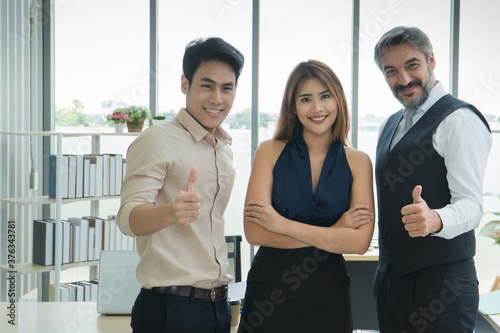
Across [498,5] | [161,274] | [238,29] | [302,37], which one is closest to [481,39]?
[498,5]

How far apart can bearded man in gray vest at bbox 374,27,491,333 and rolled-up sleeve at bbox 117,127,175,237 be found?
885 mm

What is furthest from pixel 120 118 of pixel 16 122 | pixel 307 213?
pixel 307 213

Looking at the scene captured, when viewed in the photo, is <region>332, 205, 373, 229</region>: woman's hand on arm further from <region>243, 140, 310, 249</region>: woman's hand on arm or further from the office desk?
the office desk

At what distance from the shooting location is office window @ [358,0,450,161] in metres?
5.04

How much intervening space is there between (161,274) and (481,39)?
4.57 meters

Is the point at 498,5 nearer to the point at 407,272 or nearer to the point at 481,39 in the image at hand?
the point at 481,39

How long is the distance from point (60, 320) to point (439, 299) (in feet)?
5.15

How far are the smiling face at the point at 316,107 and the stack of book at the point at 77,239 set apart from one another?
8.53 feet

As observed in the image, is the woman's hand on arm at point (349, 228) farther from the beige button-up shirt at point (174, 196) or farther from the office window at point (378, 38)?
the office window at point (378, 38)

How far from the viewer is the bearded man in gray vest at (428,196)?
182 centimetres

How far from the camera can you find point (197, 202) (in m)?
1.45

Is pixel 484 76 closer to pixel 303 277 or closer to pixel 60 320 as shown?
pixel 303 277

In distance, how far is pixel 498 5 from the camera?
16.4 ft

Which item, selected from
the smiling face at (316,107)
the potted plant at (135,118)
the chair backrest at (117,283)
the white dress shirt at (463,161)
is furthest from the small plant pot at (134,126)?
the white dress shirt at (463,161)
